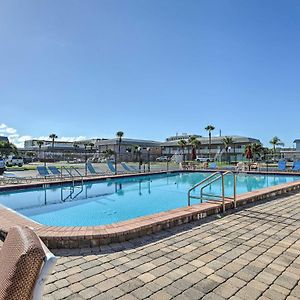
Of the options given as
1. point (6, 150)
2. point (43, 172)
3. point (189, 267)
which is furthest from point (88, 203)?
point (6, 150)

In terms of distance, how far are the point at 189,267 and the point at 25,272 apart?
2221 mm

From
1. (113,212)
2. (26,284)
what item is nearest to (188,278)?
(26,284)

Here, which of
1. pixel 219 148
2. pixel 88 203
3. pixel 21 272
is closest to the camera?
pixel 21 272

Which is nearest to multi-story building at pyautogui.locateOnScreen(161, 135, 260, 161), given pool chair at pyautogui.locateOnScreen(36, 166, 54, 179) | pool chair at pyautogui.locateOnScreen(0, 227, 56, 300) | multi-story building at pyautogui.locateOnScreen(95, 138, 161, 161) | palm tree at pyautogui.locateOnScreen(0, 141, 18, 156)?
multi-story building at pyautogui.locateOnScreen(95, 138, 161, 161)

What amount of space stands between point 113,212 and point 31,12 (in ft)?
23.8

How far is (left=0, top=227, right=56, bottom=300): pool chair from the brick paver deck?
1383 millimetres

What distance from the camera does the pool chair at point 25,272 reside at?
1.09 metres

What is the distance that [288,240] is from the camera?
384 centimetres

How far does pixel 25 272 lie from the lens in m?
1.11

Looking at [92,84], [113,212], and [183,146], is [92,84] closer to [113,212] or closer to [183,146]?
[113,212]

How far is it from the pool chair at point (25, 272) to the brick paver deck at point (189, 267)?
1383 millimetres

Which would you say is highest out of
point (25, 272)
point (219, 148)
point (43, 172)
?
point (219, 148)

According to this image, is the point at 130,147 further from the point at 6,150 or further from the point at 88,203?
the point at 88,203

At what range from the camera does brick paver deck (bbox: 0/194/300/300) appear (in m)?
2.40
